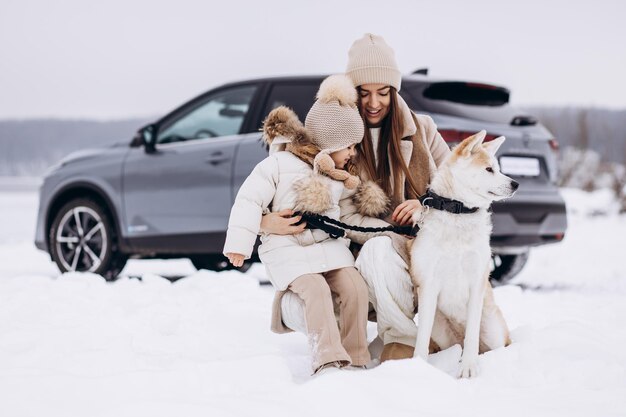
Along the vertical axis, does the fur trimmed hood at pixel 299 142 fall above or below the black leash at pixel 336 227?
above

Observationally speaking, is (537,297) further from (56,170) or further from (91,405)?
(56,170)

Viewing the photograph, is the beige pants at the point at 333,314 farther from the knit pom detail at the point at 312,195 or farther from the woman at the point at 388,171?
the knit pom detail at the point at 312,195

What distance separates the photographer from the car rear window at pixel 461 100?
5688 mm

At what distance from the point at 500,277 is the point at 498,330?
399 centimetres

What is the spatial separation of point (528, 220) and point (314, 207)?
10.8ft

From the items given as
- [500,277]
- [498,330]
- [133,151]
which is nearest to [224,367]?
[498,330]

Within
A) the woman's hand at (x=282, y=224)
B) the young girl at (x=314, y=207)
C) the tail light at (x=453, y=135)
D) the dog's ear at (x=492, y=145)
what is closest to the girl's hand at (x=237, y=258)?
the young girl at (x=314, y=207)

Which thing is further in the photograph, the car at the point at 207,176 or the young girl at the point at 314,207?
the car at the point at 207,176

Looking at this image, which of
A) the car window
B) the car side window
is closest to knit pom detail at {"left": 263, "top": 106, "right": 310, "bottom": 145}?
the car window

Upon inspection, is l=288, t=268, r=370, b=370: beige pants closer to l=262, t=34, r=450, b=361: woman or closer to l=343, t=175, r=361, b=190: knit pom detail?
l=262, t=34, r=450, b=361: woman

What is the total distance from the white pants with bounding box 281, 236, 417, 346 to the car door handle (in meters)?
2.99

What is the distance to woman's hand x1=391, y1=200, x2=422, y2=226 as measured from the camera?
3490 mm

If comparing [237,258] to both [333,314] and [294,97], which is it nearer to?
[333,314]

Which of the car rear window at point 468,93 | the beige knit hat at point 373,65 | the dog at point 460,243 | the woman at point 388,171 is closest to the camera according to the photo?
the dog at point 460,243
